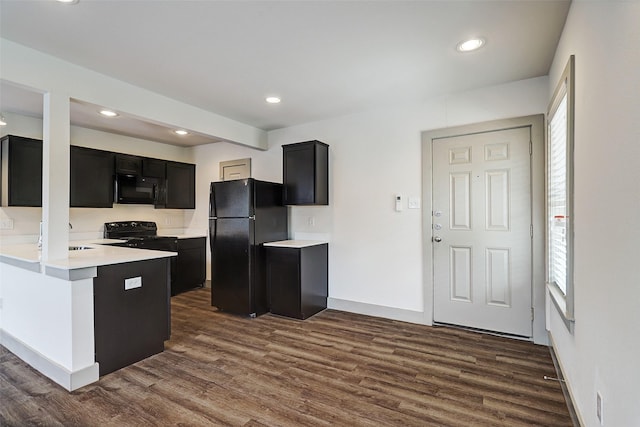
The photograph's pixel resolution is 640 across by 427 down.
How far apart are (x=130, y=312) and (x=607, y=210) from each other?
3047 millimetres

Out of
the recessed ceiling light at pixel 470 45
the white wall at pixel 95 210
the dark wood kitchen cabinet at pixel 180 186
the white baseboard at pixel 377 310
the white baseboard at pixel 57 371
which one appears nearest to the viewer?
the white baseboard at pixel 57 371

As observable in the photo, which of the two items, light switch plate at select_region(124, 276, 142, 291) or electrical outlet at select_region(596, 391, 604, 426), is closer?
electrical outlet at select_region(596, 391, 604, 426)

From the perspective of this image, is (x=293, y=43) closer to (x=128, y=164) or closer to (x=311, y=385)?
(x=311, y=385)

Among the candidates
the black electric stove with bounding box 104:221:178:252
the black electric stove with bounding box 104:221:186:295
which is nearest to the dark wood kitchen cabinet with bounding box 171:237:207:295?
the black electric stove with bounding box 104:221:186:295

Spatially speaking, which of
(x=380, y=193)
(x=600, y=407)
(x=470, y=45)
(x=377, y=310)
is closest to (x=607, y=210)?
(x=600, y=407)

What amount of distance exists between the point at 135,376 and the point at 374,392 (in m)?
1.75

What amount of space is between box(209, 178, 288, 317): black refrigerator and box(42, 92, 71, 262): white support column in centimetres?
160

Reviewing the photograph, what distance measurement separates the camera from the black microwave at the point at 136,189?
4445 mm

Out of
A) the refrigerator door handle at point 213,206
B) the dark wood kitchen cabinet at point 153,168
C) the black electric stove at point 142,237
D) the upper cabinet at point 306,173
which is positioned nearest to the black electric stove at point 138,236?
the black electric stove at point 142,237

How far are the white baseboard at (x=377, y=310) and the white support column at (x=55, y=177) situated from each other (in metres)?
2.80

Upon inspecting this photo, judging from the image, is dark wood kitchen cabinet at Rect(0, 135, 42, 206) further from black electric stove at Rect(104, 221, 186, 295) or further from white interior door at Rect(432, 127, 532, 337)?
white interior door at Rect(432, 127, 532, 337)

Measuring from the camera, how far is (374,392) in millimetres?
2129

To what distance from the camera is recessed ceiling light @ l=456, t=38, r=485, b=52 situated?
226 cm

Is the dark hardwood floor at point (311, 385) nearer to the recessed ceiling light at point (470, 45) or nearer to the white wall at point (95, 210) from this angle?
the white wall at point (95, 210)
